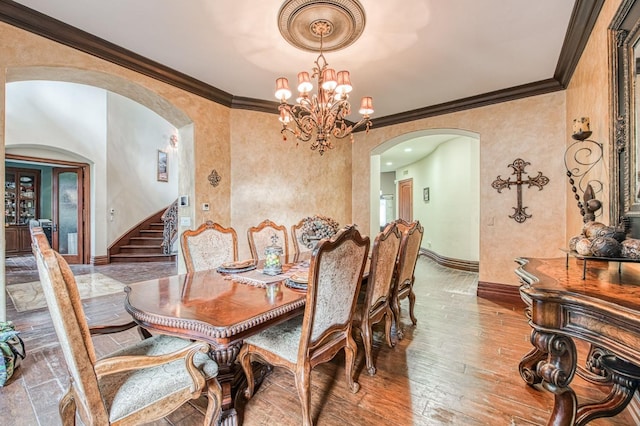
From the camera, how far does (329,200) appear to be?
5.27m

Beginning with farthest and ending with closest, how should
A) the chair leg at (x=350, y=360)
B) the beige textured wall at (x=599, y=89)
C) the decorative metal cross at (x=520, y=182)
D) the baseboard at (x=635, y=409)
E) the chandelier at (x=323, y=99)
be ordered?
the decorative metal cross at (x=520, y=182) < the chandelier at (x=323, y=99) < the beige textured wall at (x=599, y=89) < the chair leg at (x=350, y=360) < the baseboard at (x=635, y=409)

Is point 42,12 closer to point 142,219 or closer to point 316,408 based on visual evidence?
point 316,408

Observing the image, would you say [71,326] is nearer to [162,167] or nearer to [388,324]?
[388,324]

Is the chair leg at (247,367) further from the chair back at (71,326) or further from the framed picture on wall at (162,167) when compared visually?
the framed picture on wall at (162,167)

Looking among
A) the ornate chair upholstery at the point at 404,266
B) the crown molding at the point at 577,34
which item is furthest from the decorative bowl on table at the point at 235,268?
the crown molding at the point at 577,34

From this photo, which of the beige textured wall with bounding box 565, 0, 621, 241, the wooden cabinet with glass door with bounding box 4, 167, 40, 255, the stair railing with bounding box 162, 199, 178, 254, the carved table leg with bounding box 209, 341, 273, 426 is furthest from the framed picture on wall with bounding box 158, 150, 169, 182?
the beige textured wall with bounding box 565, 0, 621, 241

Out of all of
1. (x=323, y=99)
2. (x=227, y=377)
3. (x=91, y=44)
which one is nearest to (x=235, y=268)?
(x=227, y=377)

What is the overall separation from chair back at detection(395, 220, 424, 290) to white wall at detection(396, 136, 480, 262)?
3507 mm

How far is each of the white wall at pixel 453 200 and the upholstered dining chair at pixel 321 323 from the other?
4.92 m

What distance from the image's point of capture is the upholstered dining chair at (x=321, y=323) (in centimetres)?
142

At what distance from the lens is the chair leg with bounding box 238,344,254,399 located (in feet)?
5.62

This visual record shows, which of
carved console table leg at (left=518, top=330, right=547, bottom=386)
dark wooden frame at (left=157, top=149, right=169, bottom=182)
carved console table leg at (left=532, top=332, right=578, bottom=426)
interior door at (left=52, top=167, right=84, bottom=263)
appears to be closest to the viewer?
carved console table leg at (left=532, top=332, right=578, bottom=426)

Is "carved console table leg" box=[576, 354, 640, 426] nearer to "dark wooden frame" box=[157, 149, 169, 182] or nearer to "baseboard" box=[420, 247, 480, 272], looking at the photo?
"baseboard" box=[420, 247, 480, 272]

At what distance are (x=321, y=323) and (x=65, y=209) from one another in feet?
26.3
